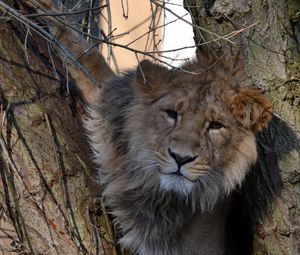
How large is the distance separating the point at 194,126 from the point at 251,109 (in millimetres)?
233

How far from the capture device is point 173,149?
2822 millimetres

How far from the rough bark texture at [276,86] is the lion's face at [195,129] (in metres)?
0.10

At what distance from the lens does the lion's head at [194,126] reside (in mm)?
2863

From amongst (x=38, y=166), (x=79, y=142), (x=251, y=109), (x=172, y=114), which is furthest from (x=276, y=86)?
(x=38, y=166)

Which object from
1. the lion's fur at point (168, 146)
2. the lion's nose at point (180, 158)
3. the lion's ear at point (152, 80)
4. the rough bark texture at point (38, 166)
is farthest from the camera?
the lion's ear at point (152, 80)

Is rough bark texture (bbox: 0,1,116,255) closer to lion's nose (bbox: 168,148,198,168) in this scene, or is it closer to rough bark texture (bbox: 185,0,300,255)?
lion's nose (bbox: 168,148,198,168)

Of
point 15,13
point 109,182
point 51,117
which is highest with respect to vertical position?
point 15,13

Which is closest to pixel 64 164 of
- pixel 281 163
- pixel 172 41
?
pixel 281 163

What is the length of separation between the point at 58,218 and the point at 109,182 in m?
0.46

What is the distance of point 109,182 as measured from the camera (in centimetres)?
311

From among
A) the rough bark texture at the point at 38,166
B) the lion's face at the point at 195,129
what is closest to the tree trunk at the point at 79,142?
the rough bark texture at the point at 38,166

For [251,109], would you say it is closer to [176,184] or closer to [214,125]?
[214,125]

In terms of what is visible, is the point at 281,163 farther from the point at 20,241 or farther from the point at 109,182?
the point at 20,241

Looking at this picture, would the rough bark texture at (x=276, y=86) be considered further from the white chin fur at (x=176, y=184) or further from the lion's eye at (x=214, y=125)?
the white chin fur at (x=176, y=184)
